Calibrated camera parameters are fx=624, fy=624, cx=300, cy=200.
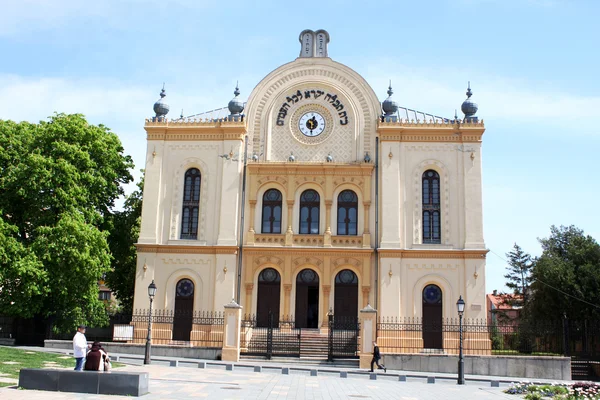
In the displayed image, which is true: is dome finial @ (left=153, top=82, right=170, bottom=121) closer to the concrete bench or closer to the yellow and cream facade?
the yellow and cream facade

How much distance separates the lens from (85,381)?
567 inches

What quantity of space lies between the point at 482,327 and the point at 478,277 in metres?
2.76

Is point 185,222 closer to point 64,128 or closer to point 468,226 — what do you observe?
point 64,128

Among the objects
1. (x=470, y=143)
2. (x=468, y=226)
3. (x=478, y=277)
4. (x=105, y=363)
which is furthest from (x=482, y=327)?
(x=105, y=363)

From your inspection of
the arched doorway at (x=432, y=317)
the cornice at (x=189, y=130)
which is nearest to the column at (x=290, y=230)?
the cornice at (x=189, y=130)

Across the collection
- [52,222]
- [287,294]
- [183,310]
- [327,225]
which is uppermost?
[327,225]

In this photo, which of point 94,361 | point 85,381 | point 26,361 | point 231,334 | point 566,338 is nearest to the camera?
point 85,381

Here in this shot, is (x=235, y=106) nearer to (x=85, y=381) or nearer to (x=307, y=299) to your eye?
(x=307, y=299)

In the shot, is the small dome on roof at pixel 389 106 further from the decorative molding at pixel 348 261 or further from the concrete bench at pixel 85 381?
the concrete bench at pixel 85 381

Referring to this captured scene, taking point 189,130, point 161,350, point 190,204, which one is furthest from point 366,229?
point 161,350

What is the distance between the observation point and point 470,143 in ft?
110

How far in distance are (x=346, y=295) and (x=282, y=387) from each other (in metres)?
15.3

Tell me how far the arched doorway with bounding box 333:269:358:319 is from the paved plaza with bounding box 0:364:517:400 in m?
8.79

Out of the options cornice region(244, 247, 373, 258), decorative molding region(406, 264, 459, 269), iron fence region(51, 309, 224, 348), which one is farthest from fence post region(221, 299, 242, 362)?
decorative molding region(406, 264, 459, 269)
